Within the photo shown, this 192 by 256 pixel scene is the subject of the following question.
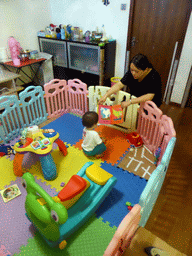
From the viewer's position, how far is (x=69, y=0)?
3.91 m

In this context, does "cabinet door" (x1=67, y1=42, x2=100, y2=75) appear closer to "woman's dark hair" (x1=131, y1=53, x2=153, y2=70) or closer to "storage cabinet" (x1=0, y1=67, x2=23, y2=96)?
"storage cabinet" (x1=0, y1=67, x2=23, y2=96)

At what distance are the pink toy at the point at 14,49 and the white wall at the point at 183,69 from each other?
9.64ft

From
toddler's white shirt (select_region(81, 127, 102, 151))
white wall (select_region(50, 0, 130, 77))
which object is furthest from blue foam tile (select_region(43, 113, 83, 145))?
white wall (select_region(50, 0, 130, 77))

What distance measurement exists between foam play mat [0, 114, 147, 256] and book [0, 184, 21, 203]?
33mm

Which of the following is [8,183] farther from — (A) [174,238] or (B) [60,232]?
(A) [174,238]

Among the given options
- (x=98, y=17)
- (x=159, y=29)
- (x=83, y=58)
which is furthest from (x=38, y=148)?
(x=98, y=17)

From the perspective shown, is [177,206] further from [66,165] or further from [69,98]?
[69,98]

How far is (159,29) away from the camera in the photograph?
10.8ft


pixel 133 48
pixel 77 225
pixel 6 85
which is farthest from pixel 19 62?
pixel 77 225

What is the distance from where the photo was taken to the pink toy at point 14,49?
11.7 feet

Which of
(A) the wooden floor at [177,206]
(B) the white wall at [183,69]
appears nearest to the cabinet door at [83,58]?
(B) the white wall at [183,69]

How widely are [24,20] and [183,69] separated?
3.26 meters

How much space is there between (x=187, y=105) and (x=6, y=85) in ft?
11.1

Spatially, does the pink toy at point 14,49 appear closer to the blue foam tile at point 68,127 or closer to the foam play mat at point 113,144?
the blue foam tile at point 68,127
